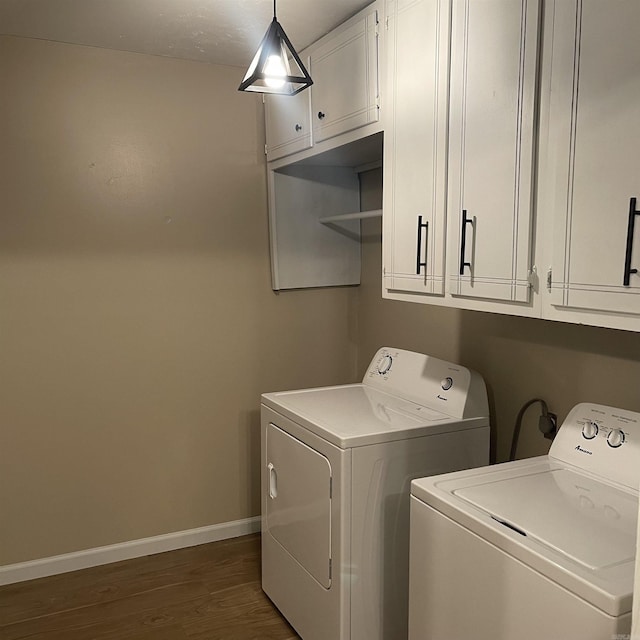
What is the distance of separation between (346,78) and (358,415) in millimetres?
1252

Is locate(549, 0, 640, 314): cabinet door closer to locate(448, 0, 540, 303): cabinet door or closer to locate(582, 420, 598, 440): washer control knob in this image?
locate(448, 0, 540, 303): cabinet door

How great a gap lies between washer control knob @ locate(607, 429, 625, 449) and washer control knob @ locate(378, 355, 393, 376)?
1.04 meters

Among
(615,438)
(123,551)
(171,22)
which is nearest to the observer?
(615,438)

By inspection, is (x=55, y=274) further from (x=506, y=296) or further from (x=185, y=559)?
(x=506, y=296)

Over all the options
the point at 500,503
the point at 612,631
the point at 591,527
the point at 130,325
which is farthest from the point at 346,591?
the point at 130,325

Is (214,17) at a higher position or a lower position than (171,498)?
higher

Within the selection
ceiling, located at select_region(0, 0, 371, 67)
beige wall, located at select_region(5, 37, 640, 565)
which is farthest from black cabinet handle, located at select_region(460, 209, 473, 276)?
ceiling, located at select_region(0, 0, 371, 67)

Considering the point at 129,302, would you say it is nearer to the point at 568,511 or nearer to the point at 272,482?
the point at 272,482

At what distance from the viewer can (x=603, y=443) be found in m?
1.76

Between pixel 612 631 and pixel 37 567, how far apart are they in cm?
250

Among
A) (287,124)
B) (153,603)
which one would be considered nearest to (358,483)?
(153,603)

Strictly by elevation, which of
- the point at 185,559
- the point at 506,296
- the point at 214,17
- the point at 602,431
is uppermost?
the point at 214,17

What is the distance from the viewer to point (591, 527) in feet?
4.75

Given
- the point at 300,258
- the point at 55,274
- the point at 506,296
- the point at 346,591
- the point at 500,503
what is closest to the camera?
the point at 500,503
